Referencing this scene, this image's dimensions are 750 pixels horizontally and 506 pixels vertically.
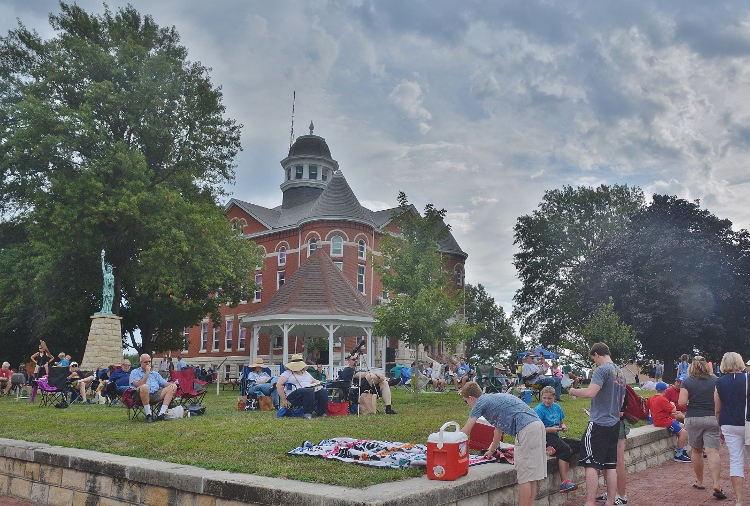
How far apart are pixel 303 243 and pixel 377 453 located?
40811 millimetres

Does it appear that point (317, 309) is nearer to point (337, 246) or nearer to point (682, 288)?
point (337, 246)

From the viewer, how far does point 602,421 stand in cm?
703

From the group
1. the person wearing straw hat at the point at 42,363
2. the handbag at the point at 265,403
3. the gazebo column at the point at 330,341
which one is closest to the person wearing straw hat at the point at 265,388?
the handbag at the point at 265,403

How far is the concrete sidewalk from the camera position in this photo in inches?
318

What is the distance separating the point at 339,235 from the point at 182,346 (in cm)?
1315

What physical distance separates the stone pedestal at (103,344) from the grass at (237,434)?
8634 mm

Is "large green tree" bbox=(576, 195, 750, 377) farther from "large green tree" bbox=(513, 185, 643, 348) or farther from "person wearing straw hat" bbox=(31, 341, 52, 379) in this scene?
"person wearing straw hat" bbox=(31, 341, 52, 379)

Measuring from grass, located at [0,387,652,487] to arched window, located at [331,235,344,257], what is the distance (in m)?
31.7

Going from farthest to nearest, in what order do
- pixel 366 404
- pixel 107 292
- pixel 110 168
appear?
pixel 110 168
pixel 107 292
pixel 366 404

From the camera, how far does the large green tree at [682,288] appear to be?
35.2m

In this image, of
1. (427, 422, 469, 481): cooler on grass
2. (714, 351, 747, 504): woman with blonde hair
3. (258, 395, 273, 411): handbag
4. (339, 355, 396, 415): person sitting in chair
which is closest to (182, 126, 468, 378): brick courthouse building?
(258, 395, 273, 411): handbag

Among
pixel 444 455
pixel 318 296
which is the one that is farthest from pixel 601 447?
pixel 318 296

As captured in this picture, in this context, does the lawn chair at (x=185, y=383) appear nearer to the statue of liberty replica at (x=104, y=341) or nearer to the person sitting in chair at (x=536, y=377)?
the person sitting in chair at (x=536, y=377)

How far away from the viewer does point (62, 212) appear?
84.9 ft
